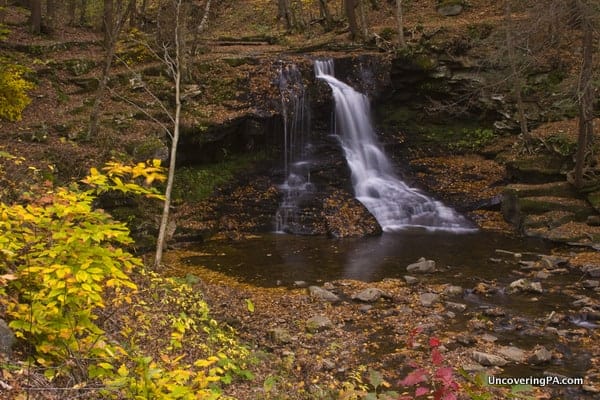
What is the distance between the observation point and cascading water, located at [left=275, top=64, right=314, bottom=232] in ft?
59.0

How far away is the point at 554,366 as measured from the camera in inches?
295

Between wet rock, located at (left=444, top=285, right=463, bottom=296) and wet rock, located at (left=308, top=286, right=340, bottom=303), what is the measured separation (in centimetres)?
238

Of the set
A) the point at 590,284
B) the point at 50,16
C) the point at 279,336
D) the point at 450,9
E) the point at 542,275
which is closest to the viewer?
the point at 279,336

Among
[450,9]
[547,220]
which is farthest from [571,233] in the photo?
[450,9]

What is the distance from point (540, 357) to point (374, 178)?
11.9 metres

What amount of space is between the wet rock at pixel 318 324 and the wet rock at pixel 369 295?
4.30 feet

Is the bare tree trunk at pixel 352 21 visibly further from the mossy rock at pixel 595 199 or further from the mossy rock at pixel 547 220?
the mossy rock at pixel 595 199

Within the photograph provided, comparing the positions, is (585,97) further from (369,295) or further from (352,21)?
(352,21)

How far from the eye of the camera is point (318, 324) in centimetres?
889

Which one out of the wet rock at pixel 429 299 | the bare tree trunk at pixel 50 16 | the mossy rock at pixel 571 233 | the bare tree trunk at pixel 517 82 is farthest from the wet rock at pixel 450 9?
the wet rock at pixel 429 299

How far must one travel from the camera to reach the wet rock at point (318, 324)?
8.71 metres

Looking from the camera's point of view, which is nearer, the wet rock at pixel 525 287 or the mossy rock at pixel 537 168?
the wet rock at pixel 525 287

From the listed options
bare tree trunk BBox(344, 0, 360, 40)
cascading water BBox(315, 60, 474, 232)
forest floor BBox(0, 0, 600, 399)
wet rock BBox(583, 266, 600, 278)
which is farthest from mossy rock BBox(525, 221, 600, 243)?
bare tree trunk BBox(344, 0, 360, 40)

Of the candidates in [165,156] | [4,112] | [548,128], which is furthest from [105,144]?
[548,128]
